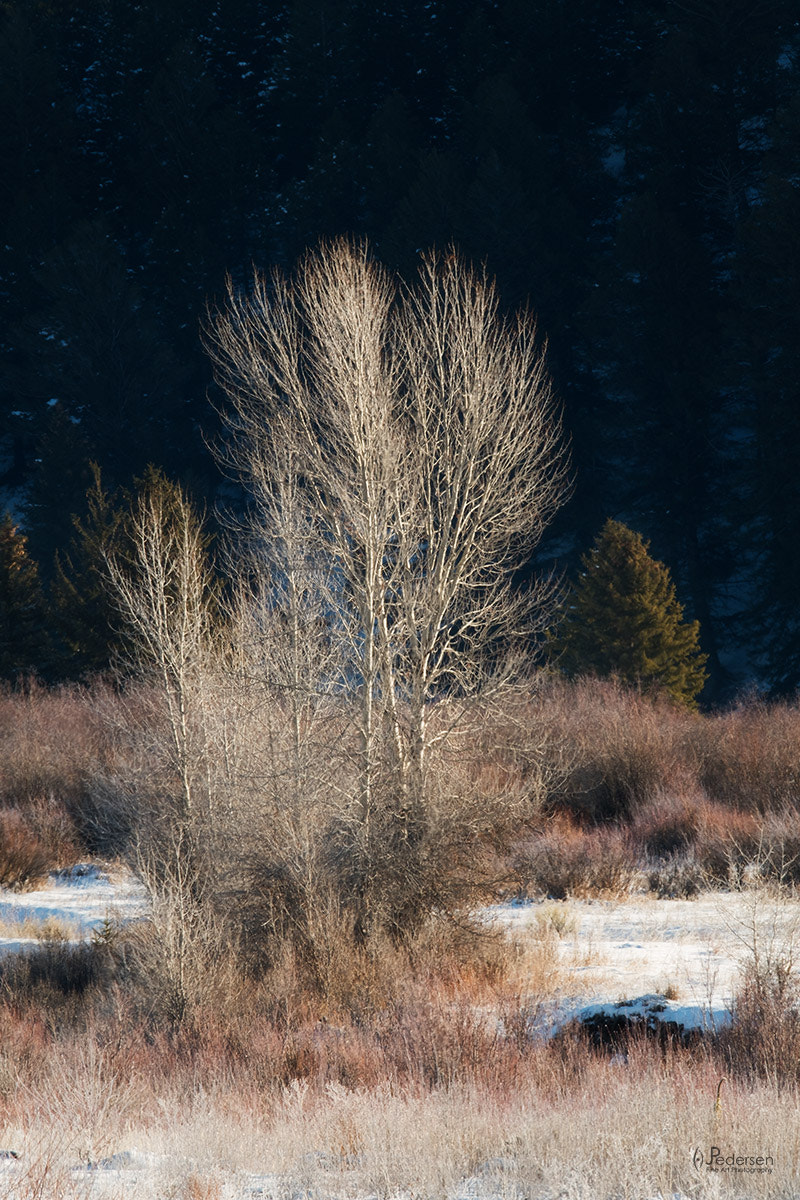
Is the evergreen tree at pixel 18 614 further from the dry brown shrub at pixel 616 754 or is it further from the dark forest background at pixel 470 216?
the dry brown shrub at pixel 616 754

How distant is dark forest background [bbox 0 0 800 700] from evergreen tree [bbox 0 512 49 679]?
1.79m

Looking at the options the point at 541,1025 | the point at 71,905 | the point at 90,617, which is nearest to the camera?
the point at 541,1025

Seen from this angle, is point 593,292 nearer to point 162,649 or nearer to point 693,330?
point 693,330

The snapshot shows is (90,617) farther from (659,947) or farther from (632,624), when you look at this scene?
(659,947)

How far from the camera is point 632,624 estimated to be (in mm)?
23391

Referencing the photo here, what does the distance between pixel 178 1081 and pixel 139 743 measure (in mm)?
9625

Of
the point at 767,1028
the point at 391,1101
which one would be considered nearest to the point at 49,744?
the point at 391,1101

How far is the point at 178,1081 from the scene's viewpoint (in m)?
7.41

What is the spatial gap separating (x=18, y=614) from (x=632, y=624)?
1551 centimetres

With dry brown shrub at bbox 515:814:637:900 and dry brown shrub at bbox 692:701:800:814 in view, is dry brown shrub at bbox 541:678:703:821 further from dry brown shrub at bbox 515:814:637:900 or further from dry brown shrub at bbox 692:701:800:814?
dry brown shrub at bbox 515:814:637:900

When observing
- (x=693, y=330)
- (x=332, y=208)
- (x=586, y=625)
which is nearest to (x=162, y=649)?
(x=586, y=625)

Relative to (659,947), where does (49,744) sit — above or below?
above
